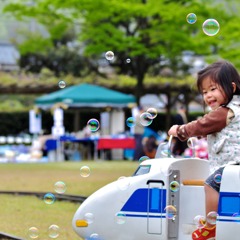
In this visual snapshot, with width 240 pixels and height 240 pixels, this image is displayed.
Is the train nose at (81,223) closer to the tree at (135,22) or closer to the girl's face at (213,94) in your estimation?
the girl's face at (213,94)

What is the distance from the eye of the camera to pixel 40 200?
1027 centimetres

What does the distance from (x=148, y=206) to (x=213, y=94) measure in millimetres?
894

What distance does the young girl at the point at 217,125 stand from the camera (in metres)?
4.86

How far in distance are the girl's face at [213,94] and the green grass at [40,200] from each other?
2.01 metres

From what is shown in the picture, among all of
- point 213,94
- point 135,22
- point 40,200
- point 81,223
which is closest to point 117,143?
point 135,22

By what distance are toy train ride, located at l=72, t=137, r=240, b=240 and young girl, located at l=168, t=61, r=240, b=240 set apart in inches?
12.9

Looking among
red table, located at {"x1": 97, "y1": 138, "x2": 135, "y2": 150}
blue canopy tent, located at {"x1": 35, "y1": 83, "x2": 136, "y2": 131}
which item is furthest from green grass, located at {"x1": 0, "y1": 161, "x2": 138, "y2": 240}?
blue canopy tent, located at {"x1": 35, "y1": 83, "x2": 136, "y2": 131}

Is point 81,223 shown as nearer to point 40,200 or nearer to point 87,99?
point 40,200

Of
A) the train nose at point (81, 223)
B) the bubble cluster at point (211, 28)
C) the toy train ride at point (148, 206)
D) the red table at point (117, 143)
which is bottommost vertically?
the red table at point (117, 143)

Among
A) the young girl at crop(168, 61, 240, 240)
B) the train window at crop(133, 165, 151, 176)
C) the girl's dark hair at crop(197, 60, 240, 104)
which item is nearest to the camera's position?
the young girl at crop(168, 61, 240, 240)

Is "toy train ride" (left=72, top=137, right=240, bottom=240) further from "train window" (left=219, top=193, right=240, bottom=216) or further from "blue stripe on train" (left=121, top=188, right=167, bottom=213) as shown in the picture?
"train window" (left=219, top=193, right=240, bottom=216)

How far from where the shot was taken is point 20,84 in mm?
28531

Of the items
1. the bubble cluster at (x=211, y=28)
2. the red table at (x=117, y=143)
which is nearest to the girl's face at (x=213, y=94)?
the bubble cluster at (x=211, y=28)

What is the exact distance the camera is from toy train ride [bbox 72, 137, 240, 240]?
5176 millimetres
